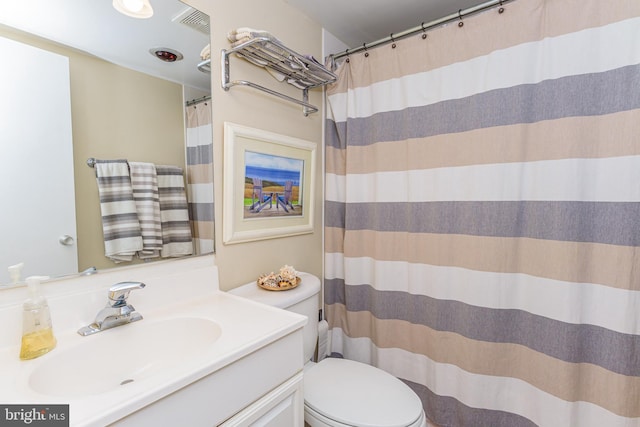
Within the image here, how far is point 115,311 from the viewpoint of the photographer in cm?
87

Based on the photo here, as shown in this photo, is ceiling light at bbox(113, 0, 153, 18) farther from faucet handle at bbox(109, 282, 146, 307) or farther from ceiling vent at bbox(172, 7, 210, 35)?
faucet handle at bbox(109, 282, 146, 307)

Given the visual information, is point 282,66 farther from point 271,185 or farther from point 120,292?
point 120,292

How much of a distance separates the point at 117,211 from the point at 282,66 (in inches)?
37.5

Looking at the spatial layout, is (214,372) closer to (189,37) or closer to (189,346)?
(189,346)

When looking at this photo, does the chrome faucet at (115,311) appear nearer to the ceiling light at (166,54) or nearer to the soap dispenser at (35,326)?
the soap dispenser at (35,326)

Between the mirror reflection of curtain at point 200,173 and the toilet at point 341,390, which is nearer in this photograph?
the toilet at point 341,390

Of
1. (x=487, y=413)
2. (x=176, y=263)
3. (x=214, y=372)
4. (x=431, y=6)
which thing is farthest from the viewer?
(x=431, y=6)

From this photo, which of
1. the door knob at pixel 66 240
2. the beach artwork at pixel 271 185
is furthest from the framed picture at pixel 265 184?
the door knob at pixel 66 240

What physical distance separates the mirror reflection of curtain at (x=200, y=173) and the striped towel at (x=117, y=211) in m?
0.21

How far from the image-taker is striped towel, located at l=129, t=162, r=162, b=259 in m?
1.00

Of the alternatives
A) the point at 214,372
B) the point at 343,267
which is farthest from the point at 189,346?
the point at 343,267

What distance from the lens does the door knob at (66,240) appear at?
0.84m

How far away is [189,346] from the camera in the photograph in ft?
3.04

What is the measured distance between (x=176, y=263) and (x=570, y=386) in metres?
1.58
